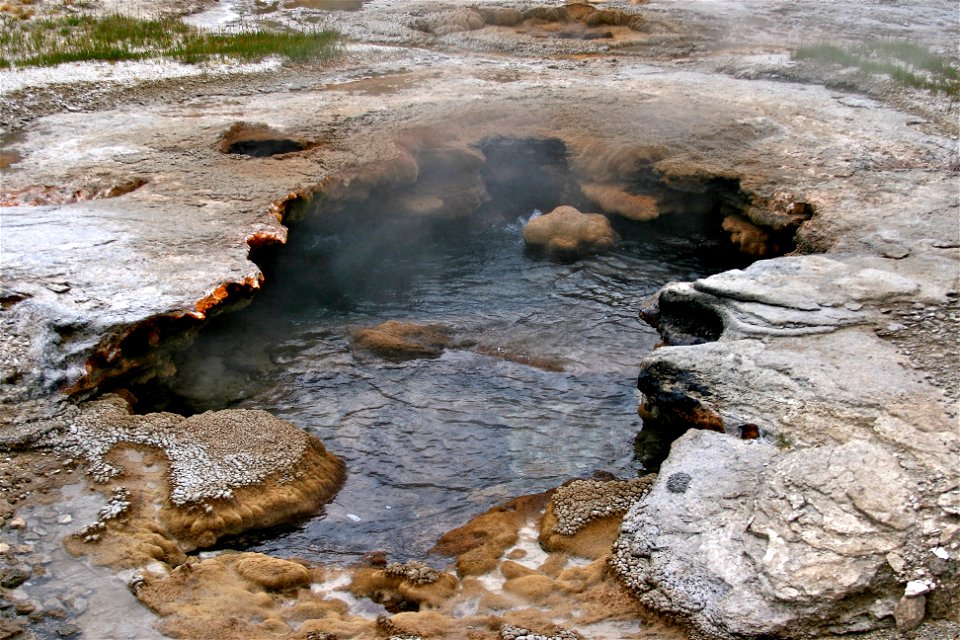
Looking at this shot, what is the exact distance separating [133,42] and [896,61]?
32.1ft

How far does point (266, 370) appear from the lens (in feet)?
18.7

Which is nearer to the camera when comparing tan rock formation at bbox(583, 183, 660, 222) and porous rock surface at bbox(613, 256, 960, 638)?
porous rock surface at bbox(613, 256, 960, 638)

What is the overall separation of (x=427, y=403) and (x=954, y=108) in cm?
637

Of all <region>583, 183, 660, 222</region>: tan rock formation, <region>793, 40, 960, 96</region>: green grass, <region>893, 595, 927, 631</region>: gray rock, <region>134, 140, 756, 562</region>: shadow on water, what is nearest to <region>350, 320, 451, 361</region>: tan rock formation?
<region>134, 140, 756, 562</region>: shadow on water

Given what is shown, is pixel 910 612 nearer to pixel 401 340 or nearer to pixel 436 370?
pixel 436 370

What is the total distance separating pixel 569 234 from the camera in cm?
730

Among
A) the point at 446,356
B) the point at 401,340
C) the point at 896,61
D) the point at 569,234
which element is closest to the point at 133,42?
the point at 569,234

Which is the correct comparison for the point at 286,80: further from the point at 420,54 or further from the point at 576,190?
the point at 576,190

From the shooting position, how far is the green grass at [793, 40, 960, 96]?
9000mm

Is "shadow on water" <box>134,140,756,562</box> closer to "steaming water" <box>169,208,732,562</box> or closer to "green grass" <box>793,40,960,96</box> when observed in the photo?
"steaming water" <box>169,208,732,562</box>

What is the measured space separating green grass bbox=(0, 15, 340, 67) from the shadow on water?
4.51 m

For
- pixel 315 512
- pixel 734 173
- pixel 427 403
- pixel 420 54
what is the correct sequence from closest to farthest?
pixel 315 512 → pixel 427 403 → pixel 734 173 → pixel 420 54

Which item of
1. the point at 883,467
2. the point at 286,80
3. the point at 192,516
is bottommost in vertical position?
the point at 192,516

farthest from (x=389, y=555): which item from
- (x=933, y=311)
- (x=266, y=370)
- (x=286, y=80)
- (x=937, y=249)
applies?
(x=286, y=80)
